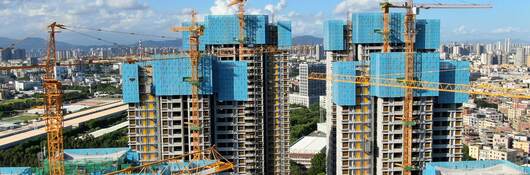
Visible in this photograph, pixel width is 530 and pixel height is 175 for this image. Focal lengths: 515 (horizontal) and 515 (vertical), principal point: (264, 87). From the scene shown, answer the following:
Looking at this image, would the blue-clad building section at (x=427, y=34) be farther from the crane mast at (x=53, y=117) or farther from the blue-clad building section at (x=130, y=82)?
the crane mast at (x=53, y=117)

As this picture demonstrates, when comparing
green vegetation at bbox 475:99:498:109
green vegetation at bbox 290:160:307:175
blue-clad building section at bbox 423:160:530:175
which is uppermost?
blue-clad building section at bbox 423:160:530:175

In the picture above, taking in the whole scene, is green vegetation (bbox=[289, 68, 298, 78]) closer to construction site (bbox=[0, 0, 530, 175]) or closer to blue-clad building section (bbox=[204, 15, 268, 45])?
blue-clad building section (bbox=[204, 15, 268, 45])

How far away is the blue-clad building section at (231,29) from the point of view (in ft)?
72.0

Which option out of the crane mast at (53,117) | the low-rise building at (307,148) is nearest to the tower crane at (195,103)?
the crane mast at (53,117)

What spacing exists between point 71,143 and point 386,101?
28120mm

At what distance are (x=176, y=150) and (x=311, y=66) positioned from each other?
162ft

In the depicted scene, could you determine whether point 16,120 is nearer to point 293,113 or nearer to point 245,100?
point 293,113

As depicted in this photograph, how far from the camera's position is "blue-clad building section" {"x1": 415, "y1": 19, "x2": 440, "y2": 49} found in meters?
20.2

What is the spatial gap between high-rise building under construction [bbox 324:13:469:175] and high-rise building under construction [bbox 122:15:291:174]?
11.8ft

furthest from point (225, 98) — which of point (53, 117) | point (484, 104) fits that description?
point (484, 104)

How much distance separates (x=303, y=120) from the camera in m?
53.4

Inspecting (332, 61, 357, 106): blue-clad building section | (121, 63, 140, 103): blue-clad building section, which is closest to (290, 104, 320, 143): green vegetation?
(332, 61, 357, 106): blue-clad building section

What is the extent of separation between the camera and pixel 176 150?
66.7 ft

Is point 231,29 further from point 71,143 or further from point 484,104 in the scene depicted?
point 484,104
